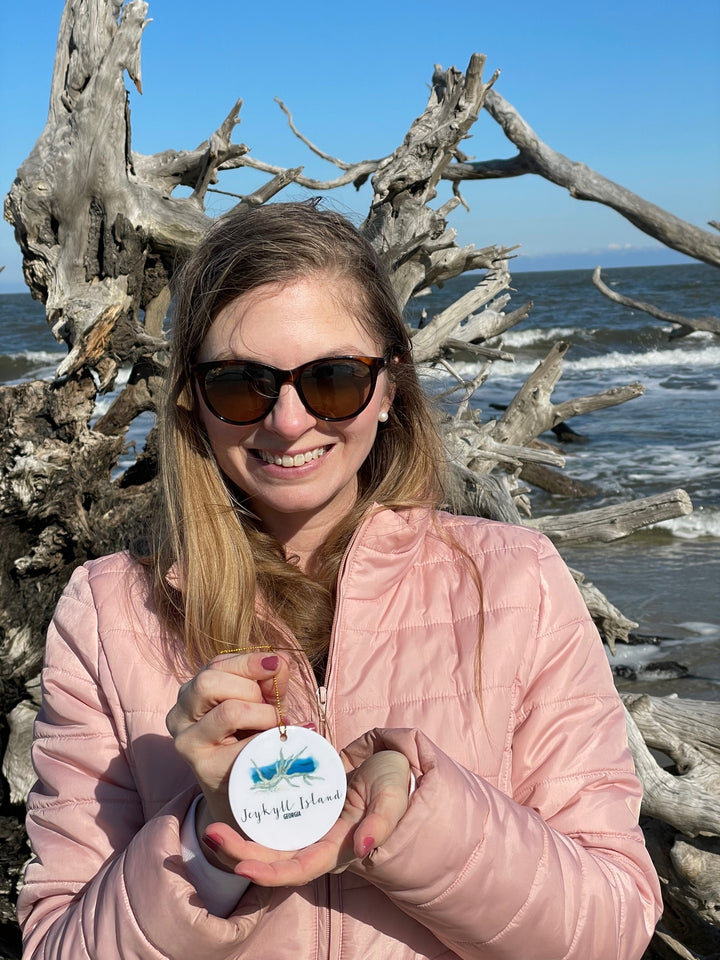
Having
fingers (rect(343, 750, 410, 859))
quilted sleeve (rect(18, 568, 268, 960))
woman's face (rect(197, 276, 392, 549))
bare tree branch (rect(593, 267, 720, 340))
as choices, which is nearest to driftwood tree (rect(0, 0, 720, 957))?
bare tree branch (rect(593, 267, 720, 340))

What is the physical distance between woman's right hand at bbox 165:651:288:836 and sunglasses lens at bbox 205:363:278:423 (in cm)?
58

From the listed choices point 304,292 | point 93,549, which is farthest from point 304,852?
point 93,549

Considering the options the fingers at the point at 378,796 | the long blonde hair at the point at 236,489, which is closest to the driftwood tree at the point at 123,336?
the long blonde hair at the point at 236,489

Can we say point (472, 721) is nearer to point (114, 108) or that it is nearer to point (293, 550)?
point (293, 550)

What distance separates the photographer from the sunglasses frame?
1792mm

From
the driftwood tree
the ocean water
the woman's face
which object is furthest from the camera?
the ocean water

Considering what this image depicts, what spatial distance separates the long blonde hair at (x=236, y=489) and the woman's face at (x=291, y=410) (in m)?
0.04

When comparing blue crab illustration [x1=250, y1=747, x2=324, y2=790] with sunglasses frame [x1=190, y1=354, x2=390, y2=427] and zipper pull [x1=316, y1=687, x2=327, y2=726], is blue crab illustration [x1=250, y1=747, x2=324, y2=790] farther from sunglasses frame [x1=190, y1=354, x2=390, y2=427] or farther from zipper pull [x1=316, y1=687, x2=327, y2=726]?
sunglasses frame [x1=190, y1=354, x2=390, y2=427]

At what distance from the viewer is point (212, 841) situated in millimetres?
1341

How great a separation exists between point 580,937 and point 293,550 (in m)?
0.98

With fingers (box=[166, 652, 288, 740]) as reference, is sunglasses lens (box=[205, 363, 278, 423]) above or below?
above

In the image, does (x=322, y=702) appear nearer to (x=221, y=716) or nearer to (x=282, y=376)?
(x=221, y=716)

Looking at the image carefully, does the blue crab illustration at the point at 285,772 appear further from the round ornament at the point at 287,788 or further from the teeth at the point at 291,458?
the teeth at the point at 291,458

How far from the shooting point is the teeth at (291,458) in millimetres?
1867
